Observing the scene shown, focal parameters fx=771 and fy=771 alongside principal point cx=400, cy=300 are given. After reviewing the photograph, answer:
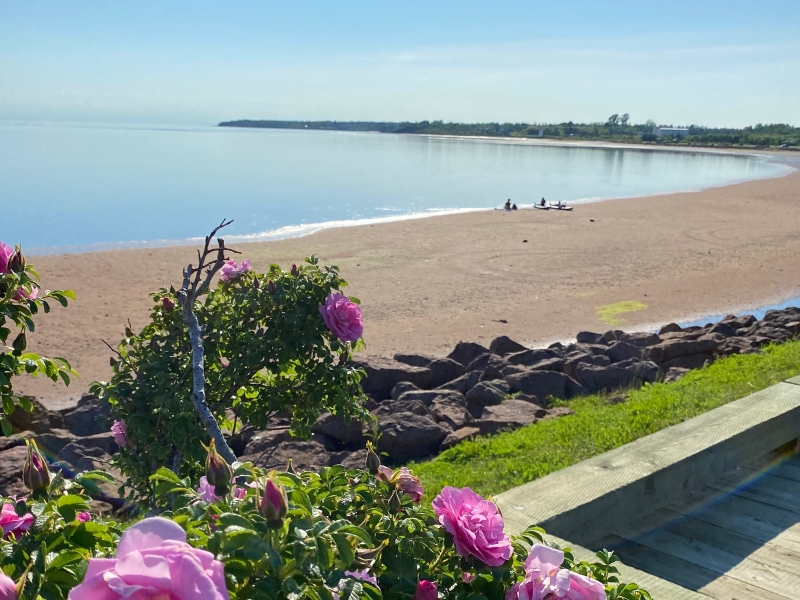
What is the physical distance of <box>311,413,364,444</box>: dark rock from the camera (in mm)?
6629

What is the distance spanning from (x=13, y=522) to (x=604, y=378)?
23.9 ft

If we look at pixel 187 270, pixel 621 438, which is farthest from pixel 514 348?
pixel 187 270

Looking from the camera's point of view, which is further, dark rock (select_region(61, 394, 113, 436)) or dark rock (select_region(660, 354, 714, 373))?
dark rock (select_region(660, 354, 714, 373))

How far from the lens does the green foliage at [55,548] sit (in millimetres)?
1177

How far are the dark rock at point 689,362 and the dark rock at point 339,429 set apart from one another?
416cm

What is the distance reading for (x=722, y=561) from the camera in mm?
3238

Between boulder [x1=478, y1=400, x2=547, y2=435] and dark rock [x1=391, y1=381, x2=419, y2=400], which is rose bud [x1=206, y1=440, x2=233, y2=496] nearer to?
boulder [x1=478, y1=400, x2=547, y2=435]

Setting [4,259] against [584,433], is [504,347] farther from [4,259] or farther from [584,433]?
[4,259]

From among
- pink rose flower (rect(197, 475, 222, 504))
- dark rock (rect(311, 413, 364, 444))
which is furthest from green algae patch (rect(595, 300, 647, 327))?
pink rose flower (rect(197, 475, 222, 504))

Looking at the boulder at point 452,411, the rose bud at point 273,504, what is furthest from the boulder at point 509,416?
the rose bud at point 273,504

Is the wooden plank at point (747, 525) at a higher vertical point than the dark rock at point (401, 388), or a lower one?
higher

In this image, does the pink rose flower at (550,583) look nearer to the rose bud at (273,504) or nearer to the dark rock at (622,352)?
the rose bud at (273,504)

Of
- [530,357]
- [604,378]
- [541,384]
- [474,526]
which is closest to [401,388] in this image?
[541,384]

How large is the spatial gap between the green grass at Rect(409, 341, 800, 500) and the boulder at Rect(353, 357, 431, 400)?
228 centimetres
